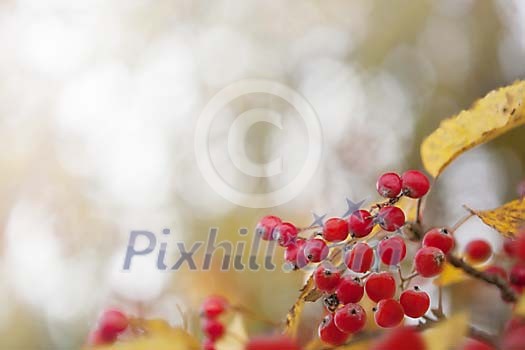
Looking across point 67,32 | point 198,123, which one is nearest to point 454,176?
point 198,123

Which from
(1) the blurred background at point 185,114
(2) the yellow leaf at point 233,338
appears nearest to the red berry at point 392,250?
(2) the yellow leaf at point 233,338

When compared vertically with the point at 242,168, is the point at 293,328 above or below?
below

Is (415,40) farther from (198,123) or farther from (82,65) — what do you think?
(82,65)

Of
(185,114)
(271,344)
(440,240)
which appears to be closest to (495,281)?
(440,240)

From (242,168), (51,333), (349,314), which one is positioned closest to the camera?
(349,314)

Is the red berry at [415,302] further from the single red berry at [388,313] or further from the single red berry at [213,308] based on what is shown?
the single red berry at [213,308]

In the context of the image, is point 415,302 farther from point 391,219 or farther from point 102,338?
point 102,338

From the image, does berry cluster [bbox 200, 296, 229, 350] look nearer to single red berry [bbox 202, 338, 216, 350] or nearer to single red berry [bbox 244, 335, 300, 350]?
single red berry [bbox 202, 338, 216, 350]
